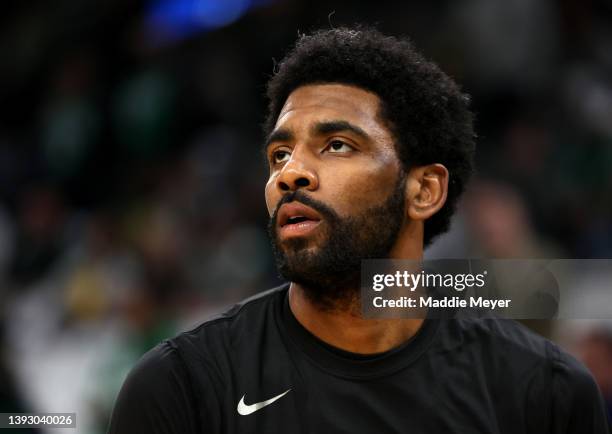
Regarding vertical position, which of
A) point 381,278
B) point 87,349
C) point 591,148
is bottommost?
point 381,278

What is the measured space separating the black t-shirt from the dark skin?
5 centimetres

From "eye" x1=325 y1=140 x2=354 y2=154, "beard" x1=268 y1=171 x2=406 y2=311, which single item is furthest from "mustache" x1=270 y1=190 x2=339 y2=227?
"eye" x1=325 y1=140 x2=354 y2=154

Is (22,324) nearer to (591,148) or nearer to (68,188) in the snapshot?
(68,188)

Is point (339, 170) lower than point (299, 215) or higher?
higher

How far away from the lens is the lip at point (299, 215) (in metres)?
2.88

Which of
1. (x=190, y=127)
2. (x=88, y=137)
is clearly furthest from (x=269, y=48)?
(x=88, y=137)

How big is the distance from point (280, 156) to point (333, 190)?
0.94 ft

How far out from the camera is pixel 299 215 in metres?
2.89

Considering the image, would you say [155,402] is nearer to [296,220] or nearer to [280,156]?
[296,220]

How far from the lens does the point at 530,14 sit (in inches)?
286

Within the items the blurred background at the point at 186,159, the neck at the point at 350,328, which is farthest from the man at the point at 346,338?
the blurred background at the point at 186,159

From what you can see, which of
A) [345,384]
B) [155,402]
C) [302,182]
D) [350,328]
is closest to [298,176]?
[302,182]

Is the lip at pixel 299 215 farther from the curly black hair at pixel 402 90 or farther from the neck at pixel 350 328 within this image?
the curly black hair at pixel 402 90

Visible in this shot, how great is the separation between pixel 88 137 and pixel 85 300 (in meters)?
1.90
